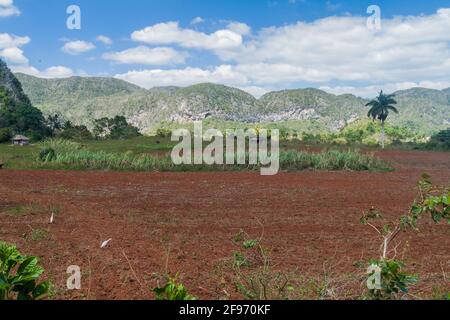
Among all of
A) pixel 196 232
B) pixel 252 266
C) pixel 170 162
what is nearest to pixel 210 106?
pixel 170 162

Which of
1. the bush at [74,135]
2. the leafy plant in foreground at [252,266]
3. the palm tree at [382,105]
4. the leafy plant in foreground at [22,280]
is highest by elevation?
the palm tree at [382,105]

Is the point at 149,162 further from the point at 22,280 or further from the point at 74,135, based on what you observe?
the point at 74,135

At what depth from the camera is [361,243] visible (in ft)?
23.6

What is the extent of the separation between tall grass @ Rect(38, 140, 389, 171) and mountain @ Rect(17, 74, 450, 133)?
213 ft

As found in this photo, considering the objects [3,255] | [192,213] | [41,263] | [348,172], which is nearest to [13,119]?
[348,172]

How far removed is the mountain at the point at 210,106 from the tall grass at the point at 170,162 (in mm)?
64836

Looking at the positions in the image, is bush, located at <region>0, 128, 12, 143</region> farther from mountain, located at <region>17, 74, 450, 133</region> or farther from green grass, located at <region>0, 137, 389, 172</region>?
mountain, located at <region>17, 74, 450, 133</region>

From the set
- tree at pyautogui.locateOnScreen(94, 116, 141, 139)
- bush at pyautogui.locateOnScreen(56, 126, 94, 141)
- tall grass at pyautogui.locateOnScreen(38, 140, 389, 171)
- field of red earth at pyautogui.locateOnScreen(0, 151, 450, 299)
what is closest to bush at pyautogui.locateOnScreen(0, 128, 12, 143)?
bush at pyautogui.locateOnScreen(56, 126, 94, 141)

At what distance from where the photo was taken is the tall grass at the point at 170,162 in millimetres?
22172

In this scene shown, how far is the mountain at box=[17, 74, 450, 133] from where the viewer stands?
9531 centimetres

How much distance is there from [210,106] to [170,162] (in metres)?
75.8

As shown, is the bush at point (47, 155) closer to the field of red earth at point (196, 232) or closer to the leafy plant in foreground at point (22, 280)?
the field of red earth at point (196, 232)

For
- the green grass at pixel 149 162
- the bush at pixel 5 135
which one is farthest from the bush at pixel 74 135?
the green grass at pixel 149 162
